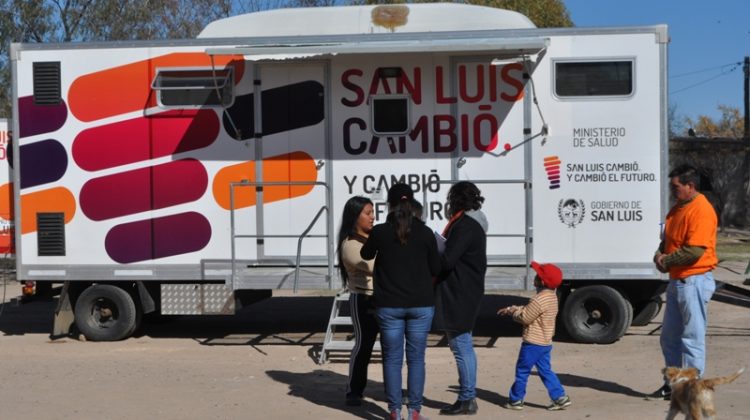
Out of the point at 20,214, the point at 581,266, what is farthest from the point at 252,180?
the point at 581,266

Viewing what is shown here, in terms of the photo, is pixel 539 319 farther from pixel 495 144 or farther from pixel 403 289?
pixel 495 144

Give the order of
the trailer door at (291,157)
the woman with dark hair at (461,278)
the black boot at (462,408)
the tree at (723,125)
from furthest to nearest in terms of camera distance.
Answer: the tree at (723,125) → the trailer door at (291,157) → the black boot at (462,408) → the woman with dark hair at (461,278)

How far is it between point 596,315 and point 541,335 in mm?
3204

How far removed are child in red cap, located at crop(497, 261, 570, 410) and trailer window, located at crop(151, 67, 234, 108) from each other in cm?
452

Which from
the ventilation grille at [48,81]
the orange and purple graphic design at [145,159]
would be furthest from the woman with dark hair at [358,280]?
the ventilation grille at [48,81]

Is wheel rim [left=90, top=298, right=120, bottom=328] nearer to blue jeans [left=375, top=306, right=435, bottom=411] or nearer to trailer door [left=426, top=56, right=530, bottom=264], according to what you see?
trailer door [left=426, top=56, right=530, bottom=264]

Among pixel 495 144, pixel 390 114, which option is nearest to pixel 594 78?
pixel 495 144

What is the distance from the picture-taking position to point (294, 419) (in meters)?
7.44

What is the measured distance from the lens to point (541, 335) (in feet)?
24.3

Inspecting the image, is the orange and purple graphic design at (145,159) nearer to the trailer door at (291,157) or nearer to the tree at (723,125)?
the trailer door at (291,157)

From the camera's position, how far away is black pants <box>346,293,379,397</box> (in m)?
7.71

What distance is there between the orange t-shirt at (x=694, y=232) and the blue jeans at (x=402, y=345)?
189 centimetres

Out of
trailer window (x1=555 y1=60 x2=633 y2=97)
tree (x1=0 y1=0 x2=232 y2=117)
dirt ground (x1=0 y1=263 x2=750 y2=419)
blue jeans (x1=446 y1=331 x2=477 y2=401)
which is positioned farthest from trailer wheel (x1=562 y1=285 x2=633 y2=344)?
tree (x1=0 y1=0 x2=232 y2=117)

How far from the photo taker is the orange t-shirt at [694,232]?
7184 mm
